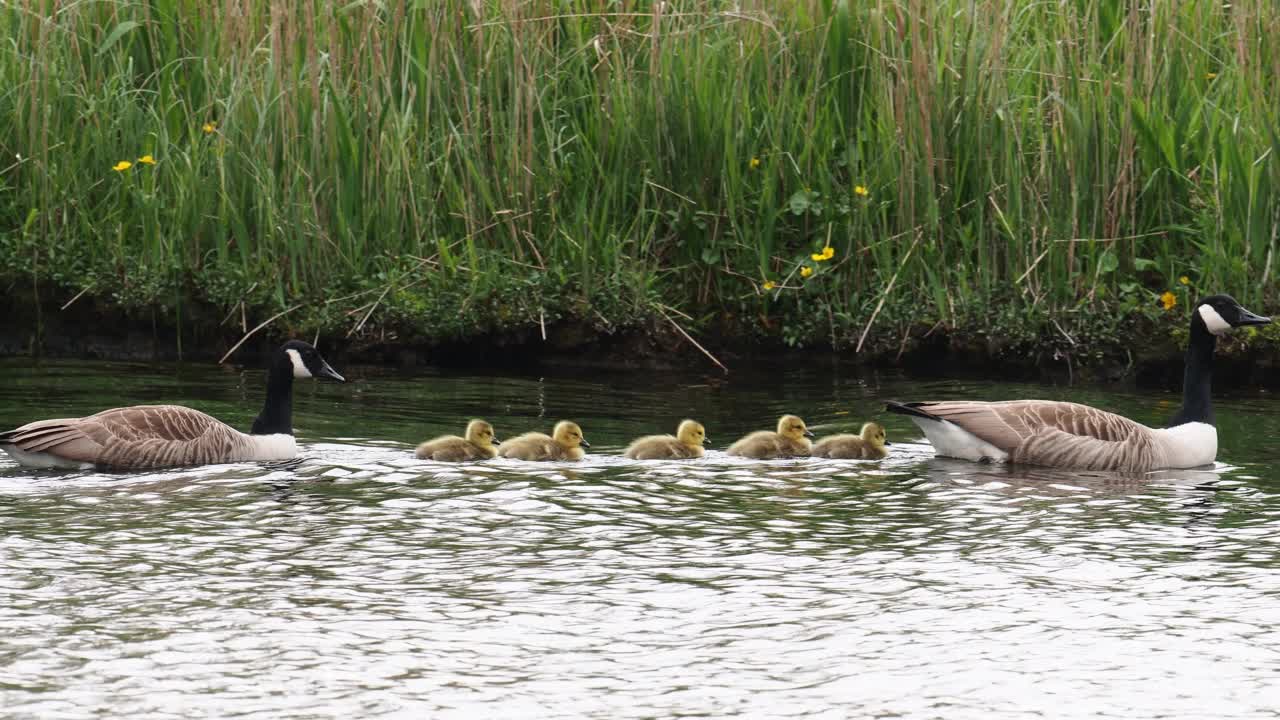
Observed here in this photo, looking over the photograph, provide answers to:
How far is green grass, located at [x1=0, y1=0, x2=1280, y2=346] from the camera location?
12.9 metres

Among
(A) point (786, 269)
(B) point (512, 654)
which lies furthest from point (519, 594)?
(A) point (786, 269)

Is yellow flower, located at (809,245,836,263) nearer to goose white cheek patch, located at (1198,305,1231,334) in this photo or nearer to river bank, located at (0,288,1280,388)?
river bank, located at (0,288,1280,388)

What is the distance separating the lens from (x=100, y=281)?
1393 centimetres

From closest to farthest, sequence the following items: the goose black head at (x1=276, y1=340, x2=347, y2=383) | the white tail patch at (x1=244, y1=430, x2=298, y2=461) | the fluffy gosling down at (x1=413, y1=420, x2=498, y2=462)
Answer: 1. the fluffy gosling down at (x1=413, y1=420, x2=498, y2=462)
2. the white tail patch at (x1=244, y1=430, x2=298, y2=461)
3. the goose black head at (x1=276, y1=340, x2=347, y2=383)

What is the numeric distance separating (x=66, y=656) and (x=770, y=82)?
818cm

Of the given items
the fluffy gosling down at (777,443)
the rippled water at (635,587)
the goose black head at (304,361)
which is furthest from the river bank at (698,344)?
the fluffy gosling down at (777,443)

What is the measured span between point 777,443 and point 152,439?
332 cm

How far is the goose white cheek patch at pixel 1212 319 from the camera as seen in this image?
1073 cm

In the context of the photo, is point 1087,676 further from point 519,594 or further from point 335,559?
point 335,559

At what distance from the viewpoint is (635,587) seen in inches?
286

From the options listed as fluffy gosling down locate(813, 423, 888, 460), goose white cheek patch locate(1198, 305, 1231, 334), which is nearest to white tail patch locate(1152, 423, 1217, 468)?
goose white cheek patch locate(1198, 305, 1231, 334)

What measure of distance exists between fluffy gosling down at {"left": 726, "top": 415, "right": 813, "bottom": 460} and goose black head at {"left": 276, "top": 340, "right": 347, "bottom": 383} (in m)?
2.34

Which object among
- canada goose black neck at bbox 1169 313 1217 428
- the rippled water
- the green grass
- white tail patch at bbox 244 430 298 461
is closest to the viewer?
the rippled water

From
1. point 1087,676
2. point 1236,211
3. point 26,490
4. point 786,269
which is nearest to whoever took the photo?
point 1087,676
